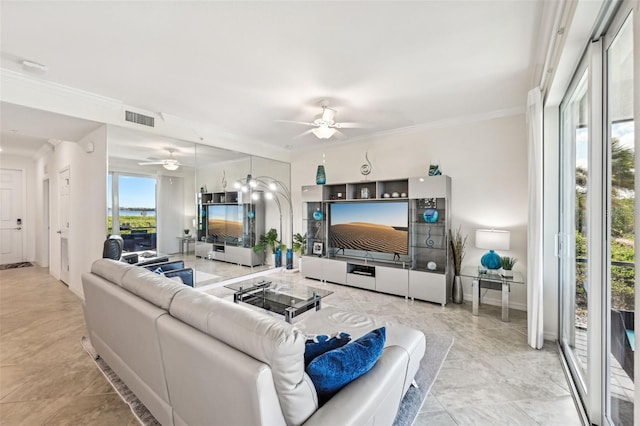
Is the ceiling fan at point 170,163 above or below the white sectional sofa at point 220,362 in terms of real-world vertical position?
above

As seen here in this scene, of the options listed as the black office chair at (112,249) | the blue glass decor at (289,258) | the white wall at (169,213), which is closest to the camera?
the black office chair at (112,249)

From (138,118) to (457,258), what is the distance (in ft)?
15.8

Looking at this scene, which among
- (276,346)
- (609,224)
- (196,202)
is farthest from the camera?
(196,202)

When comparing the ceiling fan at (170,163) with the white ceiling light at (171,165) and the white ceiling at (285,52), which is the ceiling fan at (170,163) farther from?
the white ceiling at (285,52)

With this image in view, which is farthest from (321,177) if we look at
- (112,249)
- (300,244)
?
(112,249)

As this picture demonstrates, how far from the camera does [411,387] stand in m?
A: 2.05

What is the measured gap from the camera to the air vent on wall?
11.8ft

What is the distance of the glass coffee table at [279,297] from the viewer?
9.23 ft

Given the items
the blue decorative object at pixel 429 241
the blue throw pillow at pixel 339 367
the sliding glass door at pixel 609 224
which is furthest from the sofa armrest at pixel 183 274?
the sliding glass door at pixel 609 224

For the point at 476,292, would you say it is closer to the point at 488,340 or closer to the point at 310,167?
the point at 488,340

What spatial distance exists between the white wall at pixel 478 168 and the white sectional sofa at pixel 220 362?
2.67 metres

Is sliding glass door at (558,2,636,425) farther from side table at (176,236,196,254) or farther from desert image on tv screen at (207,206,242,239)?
desert image on tv screen at (207,206,242,239)

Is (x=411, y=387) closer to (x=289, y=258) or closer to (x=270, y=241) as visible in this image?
(x=289, y=258)

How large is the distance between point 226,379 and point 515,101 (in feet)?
13.9
